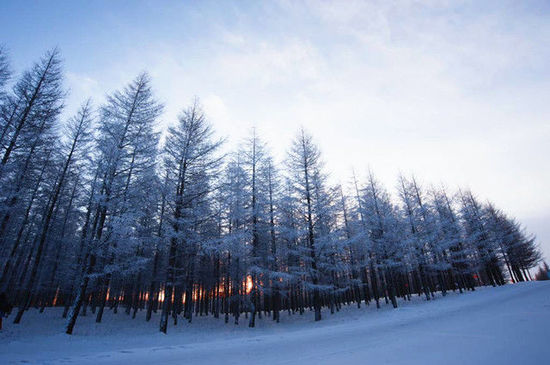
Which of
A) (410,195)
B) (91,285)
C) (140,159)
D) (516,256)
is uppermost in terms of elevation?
(410,195)

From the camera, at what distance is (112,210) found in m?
12.6

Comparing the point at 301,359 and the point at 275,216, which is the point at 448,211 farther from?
the point at 301,359

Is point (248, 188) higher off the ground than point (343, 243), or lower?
higher

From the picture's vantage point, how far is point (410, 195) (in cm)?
2705

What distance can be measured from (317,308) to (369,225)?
942 cm

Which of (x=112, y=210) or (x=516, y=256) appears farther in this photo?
(x=516, y=256)

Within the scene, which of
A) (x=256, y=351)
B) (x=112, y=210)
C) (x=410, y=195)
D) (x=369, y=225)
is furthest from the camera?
(x=410, y=195)

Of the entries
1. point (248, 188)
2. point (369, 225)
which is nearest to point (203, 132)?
point (248, 188)

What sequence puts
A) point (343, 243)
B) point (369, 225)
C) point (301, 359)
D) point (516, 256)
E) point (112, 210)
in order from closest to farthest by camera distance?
point (301, 359)
point (112, 210)
point (343, 243)
point (369, 225)
point (516, 256)

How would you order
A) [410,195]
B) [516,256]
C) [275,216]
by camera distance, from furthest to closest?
1. [516,256]
2. [410,195]
3. [275,216]

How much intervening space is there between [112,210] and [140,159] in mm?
3288

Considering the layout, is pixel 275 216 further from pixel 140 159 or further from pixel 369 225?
pixel 140 159

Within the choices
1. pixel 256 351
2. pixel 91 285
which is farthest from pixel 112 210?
pixel 256 351

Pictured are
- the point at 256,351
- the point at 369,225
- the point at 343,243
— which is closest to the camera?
the point at 256,351
